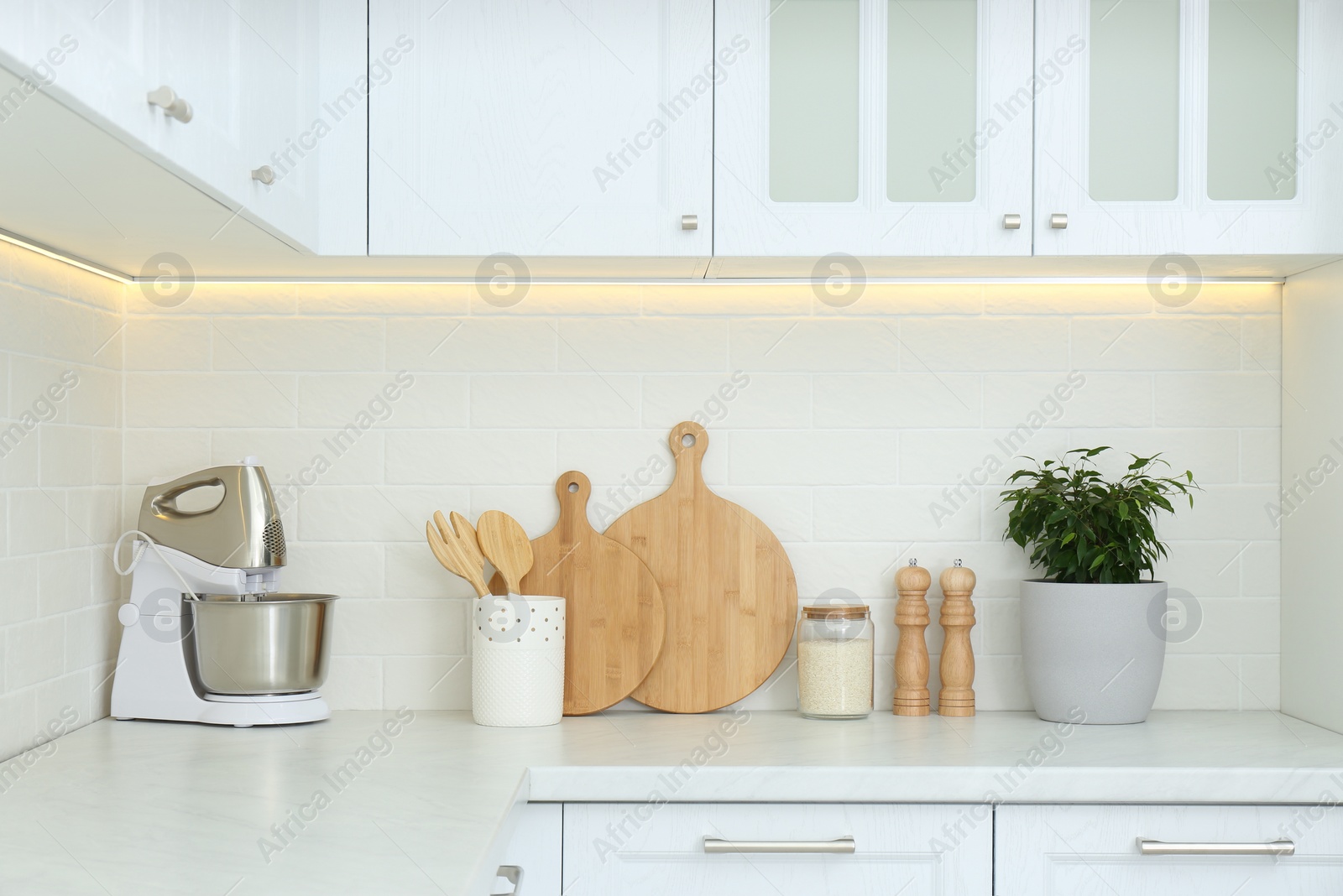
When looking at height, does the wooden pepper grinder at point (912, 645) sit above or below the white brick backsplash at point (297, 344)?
below

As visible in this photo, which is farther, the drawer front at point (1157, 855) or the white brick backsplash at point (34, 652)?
the white brick backsplash at point (34, 652)

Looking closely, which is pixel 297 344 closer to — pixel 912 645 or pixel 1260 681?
pixel 912 645

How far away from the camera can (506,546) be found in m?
1.89

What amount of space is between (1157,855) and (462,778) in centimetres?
91

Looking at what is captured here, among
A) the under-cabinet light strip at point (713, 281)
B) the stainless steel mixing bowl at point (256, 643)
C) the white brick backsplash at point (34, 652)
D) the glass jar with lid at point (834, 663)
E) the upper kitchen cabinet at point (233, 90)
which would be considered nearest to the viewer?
the upper kitchen cabinet at point (233, 90)

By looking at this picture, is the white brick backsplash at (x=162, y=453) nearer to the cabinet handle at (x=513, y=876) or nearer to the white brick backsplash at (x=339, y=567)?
the white brick backsplash at (x=339, y=567)

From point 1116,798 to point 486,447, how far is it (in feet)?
3.71

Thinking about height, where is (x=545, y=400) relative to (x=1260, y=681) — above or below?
above

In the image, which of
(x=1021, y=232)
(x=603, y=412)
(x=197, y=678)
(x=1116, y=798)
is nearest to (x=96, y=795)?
(x=197, y=678)

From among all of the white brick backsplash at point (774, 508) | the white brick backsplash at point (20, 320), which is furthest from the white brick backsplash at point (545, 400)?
the white brick backsplash at point (20, 320)

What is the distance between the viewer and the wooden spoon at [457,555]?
1852 millimetres

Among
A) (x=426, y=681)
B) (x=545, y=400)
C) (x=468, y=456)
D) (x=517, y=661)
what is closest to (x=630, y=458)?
(x=545, y=400)

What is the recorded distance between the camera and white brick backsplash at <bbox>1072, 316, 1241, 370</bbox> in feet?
6.55

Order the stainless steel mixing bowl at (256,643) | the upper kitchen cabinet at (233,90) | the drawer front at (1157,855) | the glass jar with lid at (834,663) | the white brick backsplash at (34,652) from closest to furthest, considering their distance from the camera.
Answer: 1. the upper kitchen cabinet at (233,90)
2. the drawer front at (1157,855)
3. the white brick backsplash at (34,652)
4. the stainless steel mixing bowl at (256,643)
5. the glass jar with lid at (834,663)
